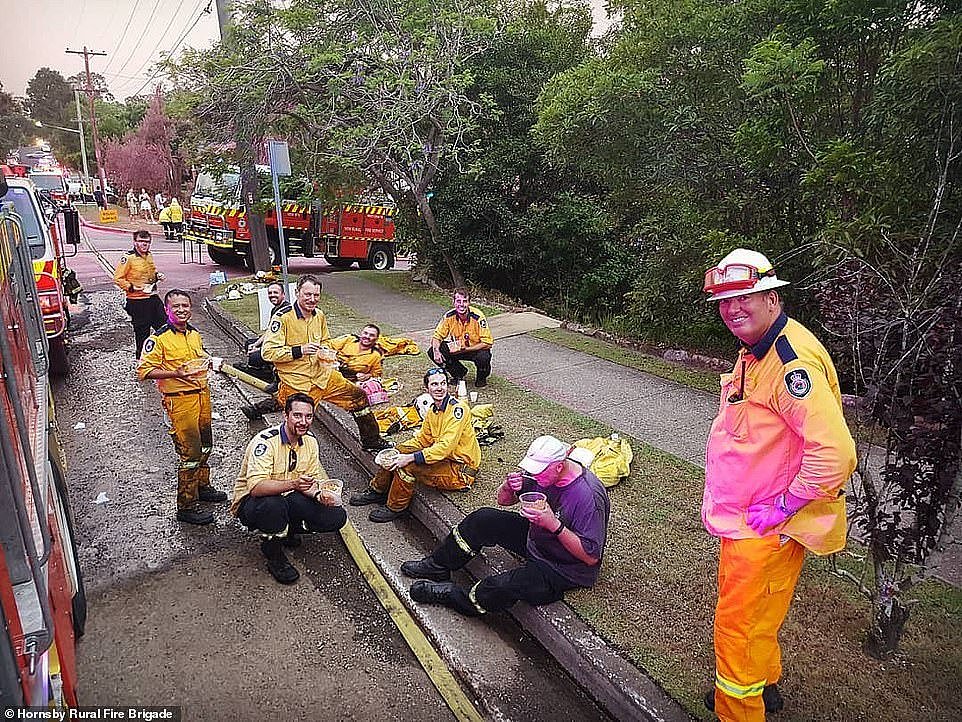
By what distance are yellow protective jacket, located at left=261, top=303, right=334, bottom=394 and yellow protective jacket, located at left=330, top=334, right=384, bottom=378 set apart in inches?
21.6

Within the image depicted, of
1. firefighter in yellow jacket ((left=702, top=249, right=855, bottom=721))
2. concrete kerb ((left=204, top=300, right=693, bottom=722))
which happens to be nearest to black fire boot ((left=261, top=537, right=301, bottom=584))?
concrete kerb ((left=204, top=300, right=693, bottom=722))

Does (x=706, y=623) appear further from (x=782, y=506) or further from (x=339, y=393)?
(x=339, y=393)

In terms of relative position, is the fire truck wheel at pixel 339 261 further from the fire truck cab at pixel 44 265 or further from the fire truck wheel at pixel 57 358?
the fire truck wheel at pixel 57 358

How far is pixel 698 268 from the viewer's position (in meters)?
8.98

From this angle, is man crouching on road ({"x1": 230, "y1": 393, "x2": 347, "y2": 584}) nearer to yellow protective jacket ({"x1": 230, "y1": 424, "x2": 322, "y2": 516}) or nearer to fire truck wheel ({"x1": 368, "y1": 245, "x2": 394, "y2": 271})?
yellow protective jacket ({"x1": 230, "y1": 424, "x2": 322, "y2": 516})

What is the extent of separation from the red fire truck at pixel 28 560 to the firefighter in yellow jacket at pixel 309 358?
2375mm

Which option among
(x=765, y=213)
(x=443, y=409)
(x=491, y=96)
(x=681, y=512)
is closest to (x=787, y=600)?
(x=681, y=512)

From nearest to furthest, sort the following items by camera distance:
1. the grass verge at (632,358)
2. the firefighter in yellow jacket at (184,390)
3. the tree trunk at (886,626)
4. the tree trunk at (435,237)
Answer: the tree trunk at (886,626) < the firefighter in yellow jacket at (184,390) < the grass verge at (632,358) < the tree trunk at (435,237)

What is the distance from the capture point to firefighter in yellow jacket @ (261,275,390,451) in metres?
6.06

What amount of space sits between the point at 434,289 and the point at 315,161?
3.51 meters

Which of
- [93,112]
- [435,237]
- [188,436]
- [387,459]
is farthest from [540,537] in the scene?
[93,112]

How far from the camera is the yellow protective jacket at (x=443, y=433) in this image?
504cm

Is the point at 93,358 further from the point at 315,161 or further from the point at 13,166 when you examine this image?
the point at 315,161

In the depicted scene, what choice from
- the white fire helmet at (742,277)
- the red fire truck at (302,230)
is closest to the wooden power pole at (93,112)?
the red fire truck at (302,230)
